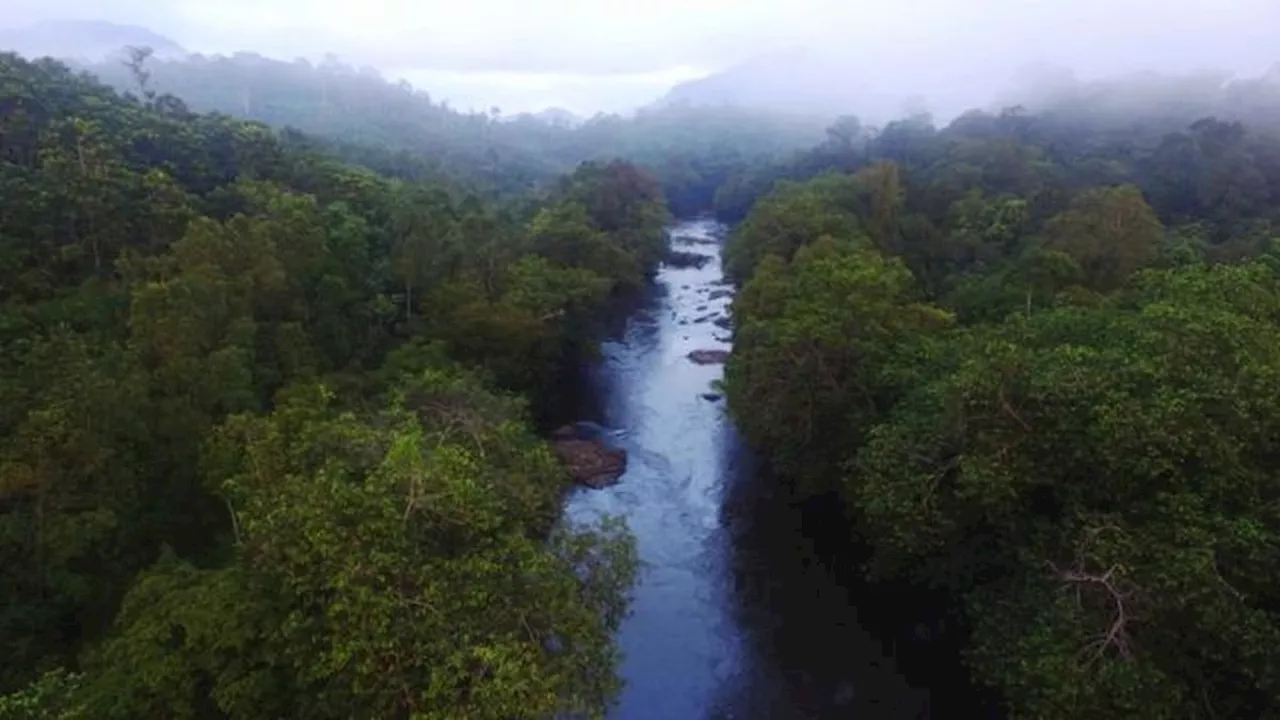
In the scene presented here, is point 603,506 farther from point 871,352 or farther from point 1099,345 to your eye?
point 1099,345

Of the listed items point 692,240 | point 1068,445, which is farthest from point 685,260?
point 1068,445

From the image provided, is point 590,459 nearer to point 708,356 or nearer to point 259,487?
point 708,356

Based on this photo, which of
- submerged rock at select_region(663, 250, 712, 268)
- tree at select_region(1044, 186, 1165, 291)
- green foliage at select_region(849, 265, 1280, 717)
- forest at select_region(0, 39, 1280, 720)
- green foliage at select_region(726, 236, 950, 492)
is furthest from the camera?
submerged rock at select_region(663, 250, 712, 268)

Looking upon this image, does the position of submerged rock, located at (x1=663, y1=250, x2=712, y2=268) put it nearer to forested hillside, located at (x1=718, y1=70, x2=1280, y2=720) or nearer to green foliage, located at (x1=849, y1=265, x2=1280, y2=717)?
forested hillside, located at (x1=718, y1=70, x2=1280, y2=720)

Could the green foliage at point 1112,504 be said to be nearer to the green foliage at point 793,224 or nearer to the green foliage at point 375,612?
the green foliage at point 375,612

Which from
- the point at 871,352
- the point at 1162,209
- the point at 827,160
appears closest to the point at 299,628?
the point at 871,352

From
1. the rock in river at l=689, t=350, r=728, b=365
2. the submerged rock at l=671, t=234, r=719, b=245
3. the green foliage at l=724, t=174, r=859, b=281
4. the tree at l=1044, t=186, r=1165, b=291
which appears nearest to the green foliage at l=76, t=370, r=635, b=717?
the tree at l=1044, t=186, r=1165, b=291

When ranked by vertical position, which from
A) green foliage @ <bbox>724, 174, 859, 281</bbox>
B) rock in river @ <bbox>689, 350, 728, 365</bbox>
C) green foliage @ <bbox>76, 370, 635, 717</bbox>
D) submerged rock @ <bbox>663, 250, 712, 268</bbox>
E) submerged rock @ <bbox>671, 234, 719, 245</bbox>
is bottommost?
submerged rock @ <bbox>671, 234, 719, 245</bbox>
